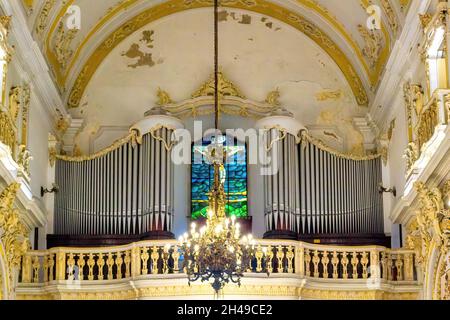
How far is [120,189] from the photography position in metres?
21.2

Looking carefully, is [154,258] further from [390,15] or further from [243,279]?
[390,15]

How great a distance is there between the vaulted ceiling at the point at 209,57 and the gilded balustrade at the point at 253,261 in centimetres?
376

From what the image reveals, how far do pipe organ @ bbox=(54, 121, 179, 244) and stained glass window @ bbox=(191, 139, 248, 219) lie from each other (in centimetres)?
84

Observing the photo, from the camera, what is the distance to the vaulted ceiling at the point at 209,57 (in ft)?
73.0

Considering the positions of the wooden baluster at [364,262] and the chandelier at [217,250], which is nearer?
the chandelier at [217,250]

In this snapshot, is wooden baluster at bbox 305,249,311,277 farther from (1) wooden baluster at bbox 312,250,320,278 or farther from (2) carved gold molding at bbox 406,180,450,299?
(2) carved gold molding at bbox 406,180,450,299

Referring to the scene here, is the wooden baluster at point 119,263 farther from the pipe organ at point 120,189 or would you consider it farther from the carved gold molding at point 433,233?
the carved gold molding at point 433,233

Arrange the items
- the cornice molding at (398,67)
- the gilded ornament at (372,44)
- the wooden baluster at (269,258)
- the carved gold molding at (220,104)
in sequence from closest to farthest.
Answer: the cornice molding at (398,67)
the wooden baluster at (269,258)
the gilded ornament at (372,44)
the carved gold molding at (220,104)

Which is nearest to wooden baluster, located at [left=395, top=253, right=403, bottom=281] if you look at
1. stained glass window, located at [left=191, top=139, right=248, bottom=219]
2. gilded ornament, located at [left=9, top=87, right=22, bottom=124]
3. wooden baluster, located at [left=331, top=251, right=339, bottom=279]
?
wooden baluster, located at [left=331, top=251, right=339, bottom=279]

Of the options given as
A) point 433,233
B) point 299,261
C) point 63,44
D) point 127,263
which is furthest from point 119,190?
point 433,233

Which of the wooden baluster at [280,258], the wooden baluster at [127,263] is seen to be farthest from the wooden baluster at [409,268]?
the wooden baluster at [127,263]

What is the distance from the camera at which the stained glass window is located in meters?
21.8

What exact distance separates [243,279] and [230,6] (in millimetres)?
6406
